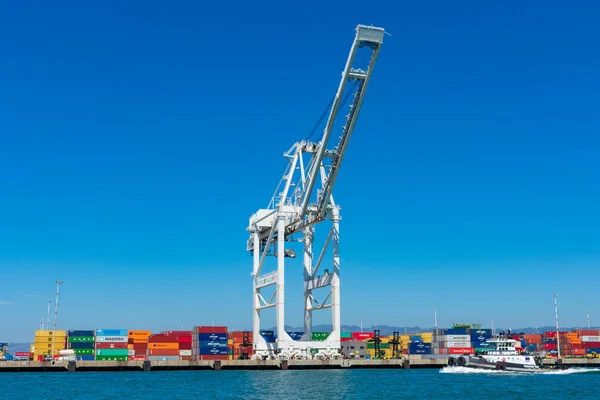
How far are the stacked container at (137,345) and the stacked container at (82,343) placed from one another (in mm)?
3814

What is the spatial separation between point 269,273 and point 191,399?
24519 millimetres

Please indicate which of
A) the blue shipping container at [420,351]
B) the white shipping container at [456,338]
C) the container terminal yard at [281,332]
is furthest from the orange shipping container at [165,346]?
the white shipping container at [456,338]

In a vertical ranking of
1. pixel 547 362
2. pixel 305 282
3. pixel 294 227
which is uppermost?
pixel 294 227

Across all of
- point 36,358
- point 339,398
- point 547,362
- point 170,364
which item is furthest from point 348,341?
point 339,398

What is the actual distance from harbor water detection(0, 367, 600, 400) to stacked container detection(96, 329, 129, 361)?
19.7 metres

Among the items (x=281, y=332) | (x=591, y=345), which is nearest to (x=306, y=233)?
(x=281, y=332)

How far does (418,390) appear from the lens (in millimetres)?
39625

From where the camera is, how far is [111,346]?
72.9 metres

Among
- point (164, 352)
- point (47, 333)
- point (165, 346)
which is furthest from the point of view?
point (47, 333)

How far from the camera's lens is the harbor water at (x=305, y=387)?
36188mm

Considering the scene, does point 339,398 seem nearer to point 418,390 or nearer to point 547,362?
point 418,390

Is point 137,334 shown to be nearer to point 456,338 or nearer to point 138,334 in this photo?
point 138,334

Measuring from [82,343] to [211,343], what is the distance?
47.1 ft

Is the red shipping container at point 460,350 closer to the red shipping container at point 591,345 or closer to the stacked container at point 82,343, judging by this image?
the red shipping container at point 591,345
